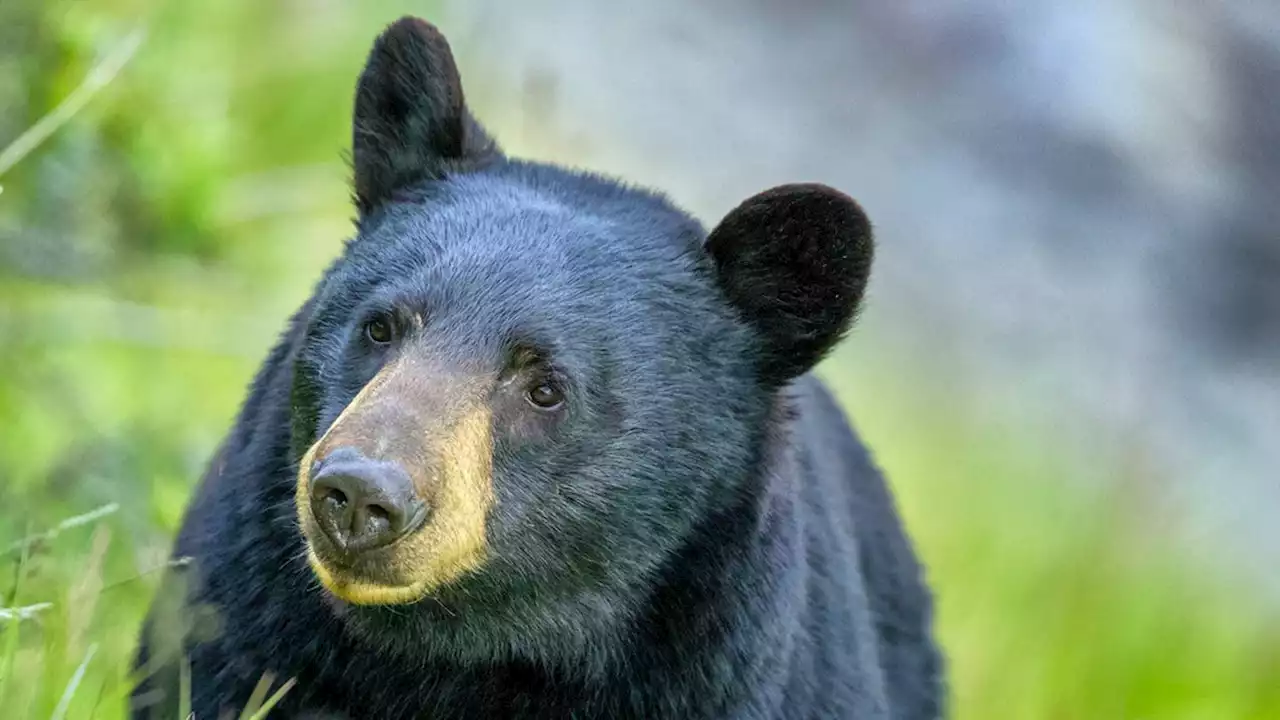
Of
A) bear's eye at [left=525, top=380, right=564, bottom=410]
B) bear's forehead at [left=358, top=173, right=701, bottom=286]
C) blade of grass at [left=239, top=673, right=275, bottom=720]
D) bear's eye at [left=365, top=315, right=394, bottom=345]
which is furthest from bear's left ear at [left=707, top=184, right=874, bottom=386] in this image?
blade of grass at [left=239, top=673, right=275, bottom=720]

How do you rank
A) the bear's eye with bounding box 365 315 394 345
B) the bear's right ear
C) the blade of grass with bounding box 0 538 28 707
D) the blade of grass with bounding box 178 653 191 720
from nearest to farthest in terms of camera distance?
1. the blade of grass with bounding box 0 538 28 707
2. the blade of grass with bounding box 178 653 191 720
3. the bear's eye with bounding box 365 315 394 345
4. the bear's right ear

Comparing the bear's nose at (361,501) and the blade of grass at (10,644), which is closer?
the bear's nose at (361,501)

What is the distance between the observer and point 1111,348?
7.23m

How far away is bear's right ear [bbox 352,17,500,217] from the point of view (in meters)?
3.53

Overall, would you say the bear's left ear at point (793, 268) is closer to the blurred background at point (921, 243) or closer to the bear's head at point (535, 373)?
the bear's head at point (535, 373)

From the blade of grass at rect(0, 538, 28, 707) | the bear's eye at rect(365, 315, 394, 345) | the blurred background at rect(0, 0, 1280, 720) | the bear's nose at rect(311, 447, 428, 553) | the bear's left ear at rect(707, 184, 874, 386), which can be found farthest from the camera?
the blurred background at rect(0, 0, 1280, 720)

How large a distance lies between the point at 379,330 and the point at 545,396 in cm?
34

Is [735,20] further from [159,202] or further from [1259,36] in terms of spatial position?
[159,202]

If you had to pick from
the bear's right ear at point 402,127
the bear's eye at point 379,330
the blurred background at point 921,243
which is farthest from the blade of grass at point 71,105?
the bear's eye at point 379,330

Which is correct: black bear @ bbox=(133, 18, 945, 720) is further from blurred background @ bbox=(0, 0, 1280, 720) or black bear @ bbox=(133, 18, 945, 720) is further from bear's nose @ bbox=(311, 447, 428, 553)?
blurred background @ bbox=(0, 0, 1280, 720)

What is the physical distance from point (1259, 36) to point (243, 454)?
17.5ft

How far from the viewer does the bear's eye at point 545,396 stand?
123 inches

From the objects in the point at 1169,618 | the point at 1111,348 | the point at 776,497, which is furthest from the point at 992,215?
the point at 776,497

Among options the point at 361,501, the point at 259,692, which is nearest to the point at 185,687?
the point at 259,692
